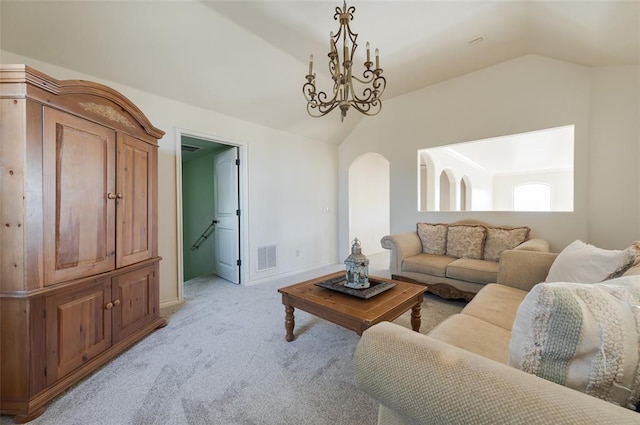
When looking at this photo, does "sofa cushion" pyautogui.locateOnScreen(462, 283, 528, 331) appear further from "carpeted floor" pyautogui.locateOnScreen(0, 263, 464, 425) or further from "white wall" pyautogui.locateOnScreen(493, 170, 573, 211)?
"white wall" pyautogui.locateOnScreen(493, 170, 573, 211)

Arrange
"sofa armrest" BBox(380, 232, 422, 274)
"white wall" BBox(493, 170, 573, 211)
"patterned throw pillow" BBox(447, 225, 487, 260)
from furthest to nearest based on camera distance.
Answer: "white wall" BBox(493, 170, 573, 211) → "sofa armrest" BBox(380, 232, 422, 274) → "patterned throw pillow" BBox(447, 225, 487, 260)

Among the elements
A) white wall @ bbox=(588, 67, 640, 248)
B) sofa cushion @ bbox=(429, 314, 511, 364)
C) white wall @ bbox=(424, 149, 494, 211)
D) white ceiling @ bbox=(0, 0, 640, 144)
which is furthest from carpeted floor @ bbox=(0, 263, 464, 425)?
white wall @ bbox=(424, 149, 494, 211)

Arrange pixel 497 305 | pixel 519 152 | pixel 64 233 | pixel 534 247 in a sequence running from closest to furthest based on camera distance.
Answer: pixel 64 233, pixel 497 305, pixel 534 247, pixel 519 152

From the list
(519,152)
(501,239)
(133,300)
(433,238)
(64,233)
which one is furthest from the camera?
(519,152)

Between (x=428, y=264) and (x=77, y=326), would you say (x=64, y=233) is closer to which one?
(x=77, y=326)

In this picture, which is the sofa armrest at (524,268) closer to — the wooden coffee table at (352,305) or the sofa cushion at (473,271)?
the sofa cushion at (473,271)

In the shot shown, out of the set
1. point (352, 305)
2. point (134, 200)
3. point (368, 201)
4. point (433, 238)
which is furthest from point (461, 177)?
point (134, 200)

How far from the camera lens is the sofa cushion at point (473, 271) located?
273 centimetres

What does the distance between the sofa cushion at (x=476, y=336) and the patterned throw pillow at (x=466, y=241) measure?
1.93m

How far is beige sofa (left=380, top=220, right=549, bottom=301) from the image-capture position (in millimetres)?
2797

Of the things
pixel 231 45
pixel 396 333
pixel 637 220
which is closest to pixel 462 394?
pixel 396 333

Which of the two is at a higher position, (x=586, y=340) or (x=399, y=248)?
(x=586, y=340)

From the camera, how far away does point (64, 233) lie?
162cm

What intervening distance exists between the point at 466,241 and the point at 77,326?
12.8 feet
